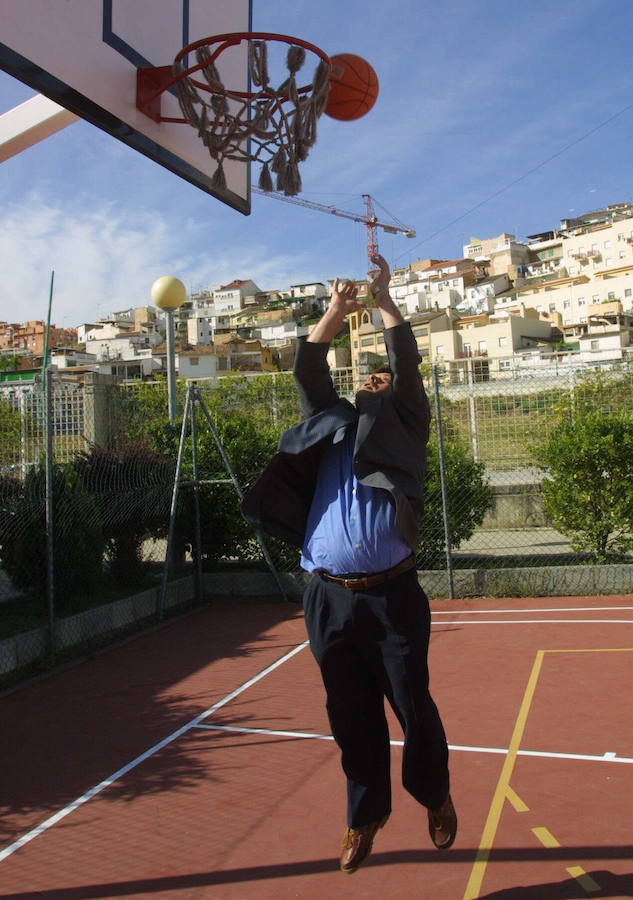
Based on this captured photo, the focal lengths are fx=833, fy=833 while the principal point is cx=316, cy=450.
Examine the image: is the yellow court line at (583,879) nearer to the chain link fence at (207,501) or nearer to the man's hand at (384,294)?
the man's hand at (384,294)

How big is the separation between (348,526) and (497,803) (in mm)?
1842

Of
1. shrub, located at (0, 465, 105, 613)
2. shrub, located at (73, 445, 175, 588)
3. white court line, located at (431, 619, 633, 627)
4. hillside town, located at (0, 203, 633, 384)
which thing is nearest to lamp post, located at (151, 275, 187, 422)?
shrub, located at (73, 445, 175, 588)

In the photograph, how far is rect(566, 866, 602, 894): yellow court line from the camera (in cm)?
318

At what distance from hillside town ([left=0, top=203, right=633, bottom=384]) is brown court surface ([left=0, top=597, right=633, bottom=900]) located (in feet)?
133

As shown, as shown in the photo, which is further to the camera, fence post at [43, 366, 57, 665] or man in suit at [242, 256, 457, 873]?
fence post at [43, 366, 57, 665]

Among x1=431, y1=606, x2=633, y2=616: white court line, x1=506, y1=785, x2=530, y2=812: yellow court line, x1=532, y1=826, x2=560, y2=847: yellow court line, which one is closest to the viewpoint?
x1=532, y1=826, x2=560, y2=847: yellow court line

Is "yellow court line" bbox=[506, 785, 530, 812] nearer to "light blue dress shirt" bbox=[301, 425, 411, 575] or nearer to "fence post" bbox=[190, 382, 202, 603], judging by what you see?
"light blue dress shirt" bbox=[301, 425, 411, 575]

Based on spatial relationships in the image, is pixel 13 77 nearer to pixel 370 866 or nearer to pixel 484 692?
pixel 370 866

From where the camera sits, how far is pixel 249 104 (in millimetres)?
5301

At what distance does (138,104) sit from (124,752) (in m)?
4.08

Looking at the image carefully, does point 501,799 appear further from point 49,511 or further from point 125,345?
point 125,345

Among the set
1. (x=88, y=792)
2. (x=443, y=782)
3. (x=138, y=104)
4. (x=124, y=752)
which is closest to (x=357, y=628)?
(x=443, y=782)

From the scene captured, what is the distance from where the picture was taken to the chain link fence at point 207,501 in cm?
831

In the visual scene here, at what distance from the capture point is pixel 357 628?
3100 millimetres
